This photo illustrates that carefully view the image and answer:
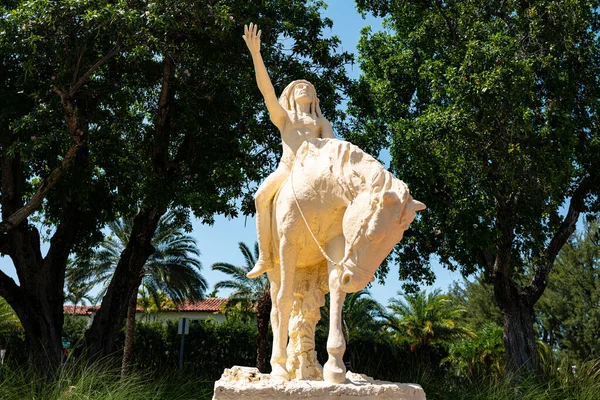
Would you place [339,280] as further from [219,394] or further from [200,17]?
[200,17]

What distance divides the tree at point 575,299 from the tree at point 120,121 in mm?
21716

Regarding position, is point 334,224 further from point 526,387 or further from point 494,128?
point 494,128

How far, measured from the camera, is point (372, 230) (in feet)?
15.9

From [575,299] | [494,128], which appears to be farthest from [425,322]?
[494,128]

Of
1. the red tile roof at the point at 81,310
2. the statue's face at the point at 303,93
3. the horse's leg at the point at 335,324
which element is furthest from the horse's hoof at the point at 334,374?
the red tile roof at the point at 81,310

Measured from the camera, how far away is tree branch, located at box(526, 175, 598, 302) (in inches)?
613

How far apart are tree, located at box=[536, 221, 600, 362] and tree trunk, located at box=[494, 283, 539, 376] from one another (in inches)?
642

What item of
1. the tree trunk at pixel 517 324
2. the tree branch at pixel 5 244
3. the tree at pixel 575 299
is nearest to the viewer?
the tree branch at pixel 5 244

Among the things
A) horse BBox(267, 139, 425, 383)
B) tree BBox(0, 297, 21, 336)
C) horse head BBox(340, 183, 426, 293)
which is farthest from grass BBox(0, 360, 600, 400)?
tree BBox(0, 297, 21, 336)

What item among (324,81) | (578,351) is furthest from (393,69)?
(578,351)

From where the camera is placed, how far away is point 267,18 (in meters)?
12.8

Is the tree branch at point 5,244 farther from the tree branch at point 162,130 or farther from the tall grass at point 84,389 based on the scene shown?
the tall grass at point 84,389

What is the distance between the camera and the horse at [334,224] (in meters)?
4.87

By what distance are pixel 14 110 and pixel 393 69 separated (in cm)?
932
